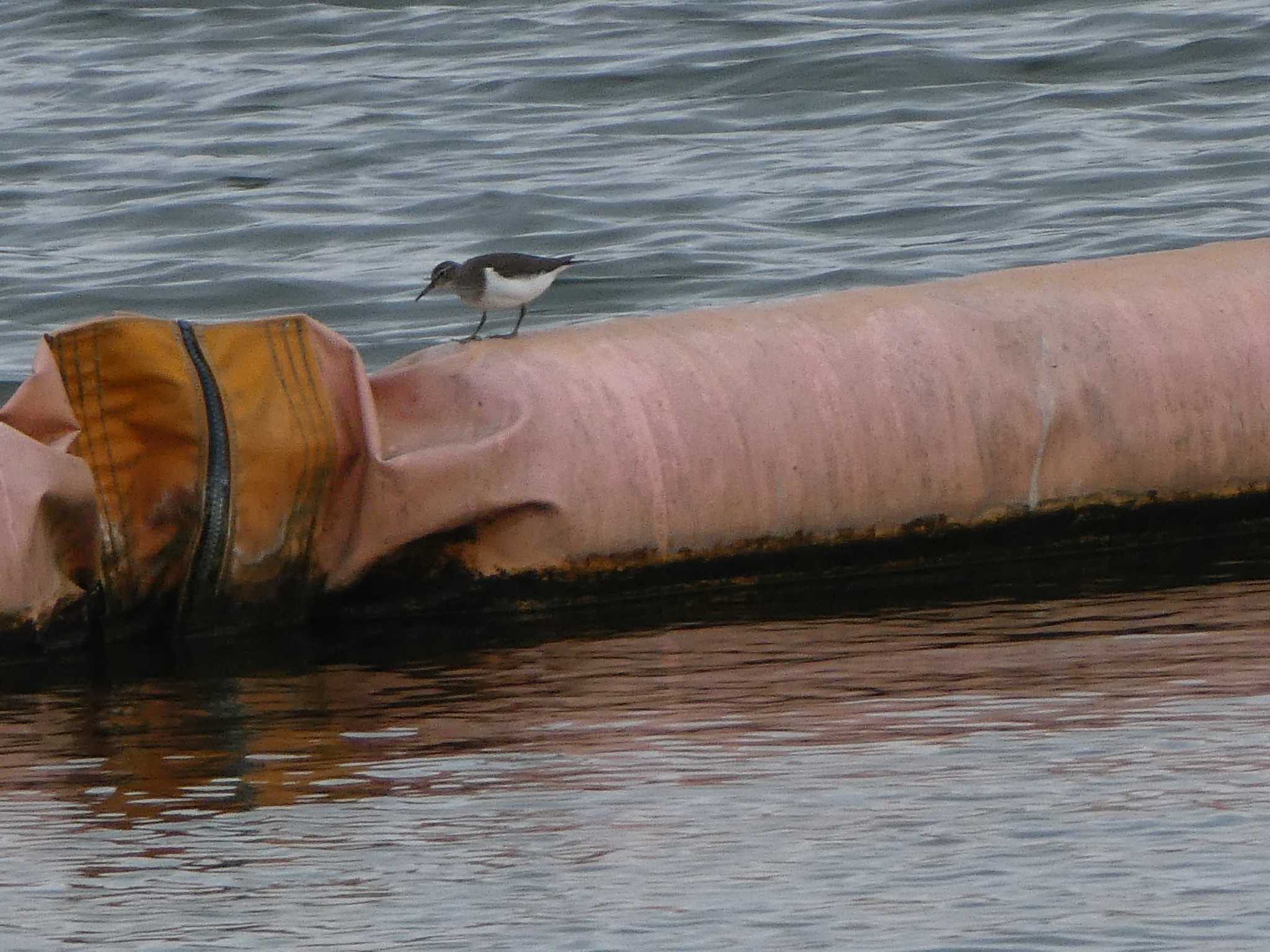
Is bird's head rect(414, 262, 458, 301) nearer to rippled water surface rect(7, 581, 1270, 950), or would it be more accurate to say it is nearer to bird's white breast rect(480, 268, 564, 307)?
bird's white breast rect(480, 268, 564, 307)

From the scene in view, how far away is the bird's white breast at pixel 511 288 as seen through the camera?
819cm

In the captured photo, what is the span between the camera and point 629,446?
23.5 feet

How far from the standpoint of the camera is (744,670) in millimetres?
6312

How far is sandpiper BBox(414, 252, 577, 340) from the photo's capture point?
8.19 metres

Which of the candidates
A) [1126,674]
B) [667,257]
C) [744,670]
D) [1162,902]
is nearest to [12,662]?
[744,670]

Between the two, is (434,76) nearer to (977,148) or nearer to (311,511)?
(977,148)

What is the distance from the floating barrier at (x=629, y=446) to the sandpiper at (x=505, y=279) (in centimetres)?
69

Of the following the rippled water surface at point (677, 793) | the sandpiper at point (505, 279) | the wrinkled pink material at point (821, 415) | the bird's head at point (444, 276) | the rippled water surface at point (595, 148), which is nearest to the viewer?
the rippled water surface at point (677, 793)

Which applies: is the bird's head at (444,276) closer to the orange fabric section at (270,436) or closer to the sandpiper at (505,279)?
the sandpiper at (505,279)

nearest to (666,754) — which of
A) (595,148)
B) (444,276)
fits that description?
(444,276)

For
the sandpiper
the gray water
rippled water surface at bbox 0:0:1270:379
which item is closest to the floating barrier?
the gray water

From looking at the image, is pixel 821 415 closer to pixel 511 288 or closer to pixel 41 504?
pixel 511 288

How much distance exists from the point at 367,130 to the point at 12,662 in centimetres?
1219

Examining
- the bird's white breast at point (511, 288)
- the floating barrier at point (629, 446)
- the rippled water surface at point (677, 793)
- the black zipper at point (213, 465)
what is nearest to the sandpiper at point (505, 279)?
the bird's white breast at point (511, 288)
